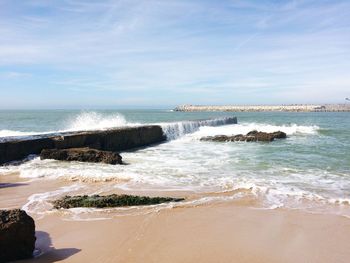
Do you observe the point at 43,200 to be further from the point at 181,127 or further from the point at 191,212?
the point at 181,127

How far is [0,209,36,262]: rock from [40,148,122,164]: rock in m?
7.62

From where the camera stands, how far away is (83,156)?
12.6 m

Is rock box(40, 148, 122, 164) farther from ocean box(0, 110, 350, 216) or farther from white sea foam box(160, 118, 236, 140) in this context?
white sea foam box(160, 118, 236, 140)

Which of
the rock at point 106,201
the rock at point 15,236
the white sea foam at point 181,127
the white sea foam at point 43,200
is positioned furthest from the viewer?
the white sea foam at point 181,127

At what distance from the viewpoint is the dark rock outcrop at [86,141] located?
12727 mm

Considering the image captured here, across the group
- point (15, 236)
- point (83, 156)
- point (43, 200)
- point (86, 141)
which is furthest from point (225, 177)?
point (86, 141)

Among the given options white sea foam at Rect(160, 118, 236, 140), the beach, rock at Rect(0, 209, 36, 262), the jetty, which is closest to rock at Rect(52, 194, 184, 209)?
the beach

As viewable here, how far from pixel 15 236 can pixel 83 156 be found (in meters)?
8.23

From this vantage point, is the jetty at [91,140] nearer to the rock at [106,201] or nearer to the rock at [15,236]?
the rock at [106,201]

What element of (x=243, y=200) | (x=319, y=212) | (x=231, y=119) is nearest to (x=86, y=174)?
(x=243, y=200)

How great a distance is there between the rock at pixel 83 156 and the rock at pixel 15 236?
25.0 feet

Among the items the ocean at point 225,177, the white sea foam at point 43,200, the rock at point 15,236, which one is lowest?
the ocean at point 225,177

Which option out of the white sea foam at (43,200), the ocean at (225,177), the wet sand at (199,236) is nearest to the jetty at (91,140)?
the ocean at (225,177)

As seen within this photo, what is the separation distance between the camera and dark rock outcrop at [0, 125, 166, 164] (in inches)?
501
